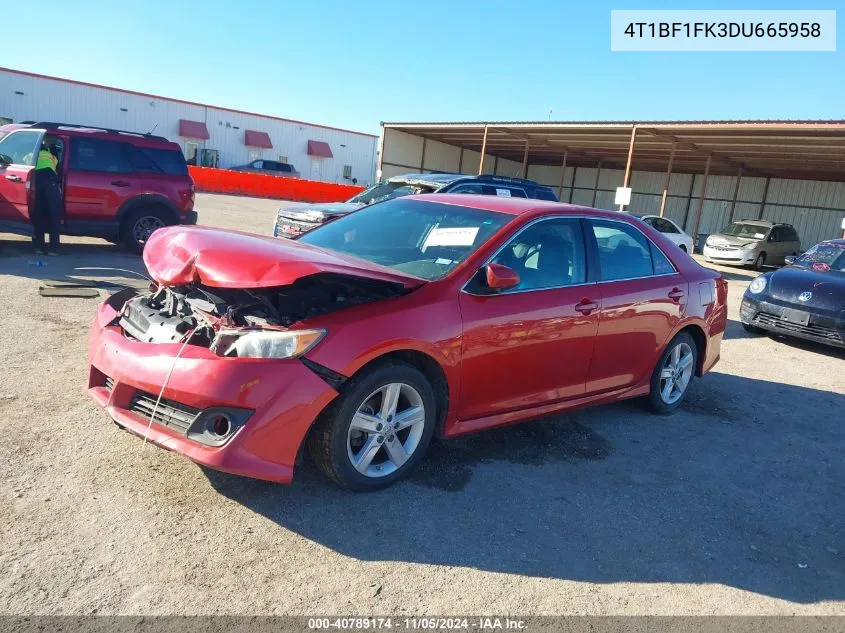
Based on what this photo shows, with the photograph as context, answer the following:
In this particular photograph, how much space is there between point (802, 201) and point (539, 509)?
33.7m

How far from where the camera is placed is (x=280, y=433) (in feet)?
9.86

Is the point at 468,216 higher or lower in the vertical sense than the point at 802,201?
lower

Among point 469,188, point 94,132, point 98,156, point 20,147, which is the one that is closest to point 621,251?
point 469,188

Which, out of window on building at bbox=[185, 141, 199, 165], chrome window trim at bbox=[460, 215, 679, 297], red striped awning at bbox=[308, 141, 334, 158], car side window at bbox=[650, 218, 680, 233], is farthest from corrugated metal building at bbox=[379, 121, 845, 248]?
window on building at bbox=[185, 141, 199, 165]

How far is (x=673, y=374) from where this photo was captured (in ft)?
17.6

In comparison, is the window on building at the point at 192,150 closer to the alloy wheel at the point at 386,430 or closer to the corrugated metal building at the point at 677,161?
the corrugated metal building at the point at 677,161

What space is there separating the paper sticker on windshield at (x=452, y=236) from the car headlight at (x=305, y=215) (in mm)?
6645

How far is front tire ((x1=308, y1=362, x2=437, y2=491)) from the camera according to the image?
10.5 ft

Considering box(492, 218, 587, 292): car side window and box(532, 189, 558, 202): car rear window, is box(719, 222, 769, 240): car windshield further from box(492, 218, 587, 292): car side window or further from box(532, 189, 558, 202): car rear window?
box(492, 218, 587, 292): car side window

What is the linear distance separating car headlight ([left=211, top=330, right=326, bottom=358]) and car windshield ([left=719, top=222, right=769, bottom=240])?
71.9 feet

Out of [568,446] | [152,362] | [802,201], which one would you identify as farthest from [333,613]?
[802,201]

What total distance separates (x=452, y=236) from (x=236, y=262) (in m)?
1.47

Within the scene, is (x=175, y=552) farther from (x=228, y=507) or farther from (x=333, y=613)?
(x=333, y=613)

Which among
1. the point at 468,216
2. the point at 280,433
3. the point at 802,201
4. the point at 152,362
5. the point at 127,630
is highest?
Result: the point at 802,201
